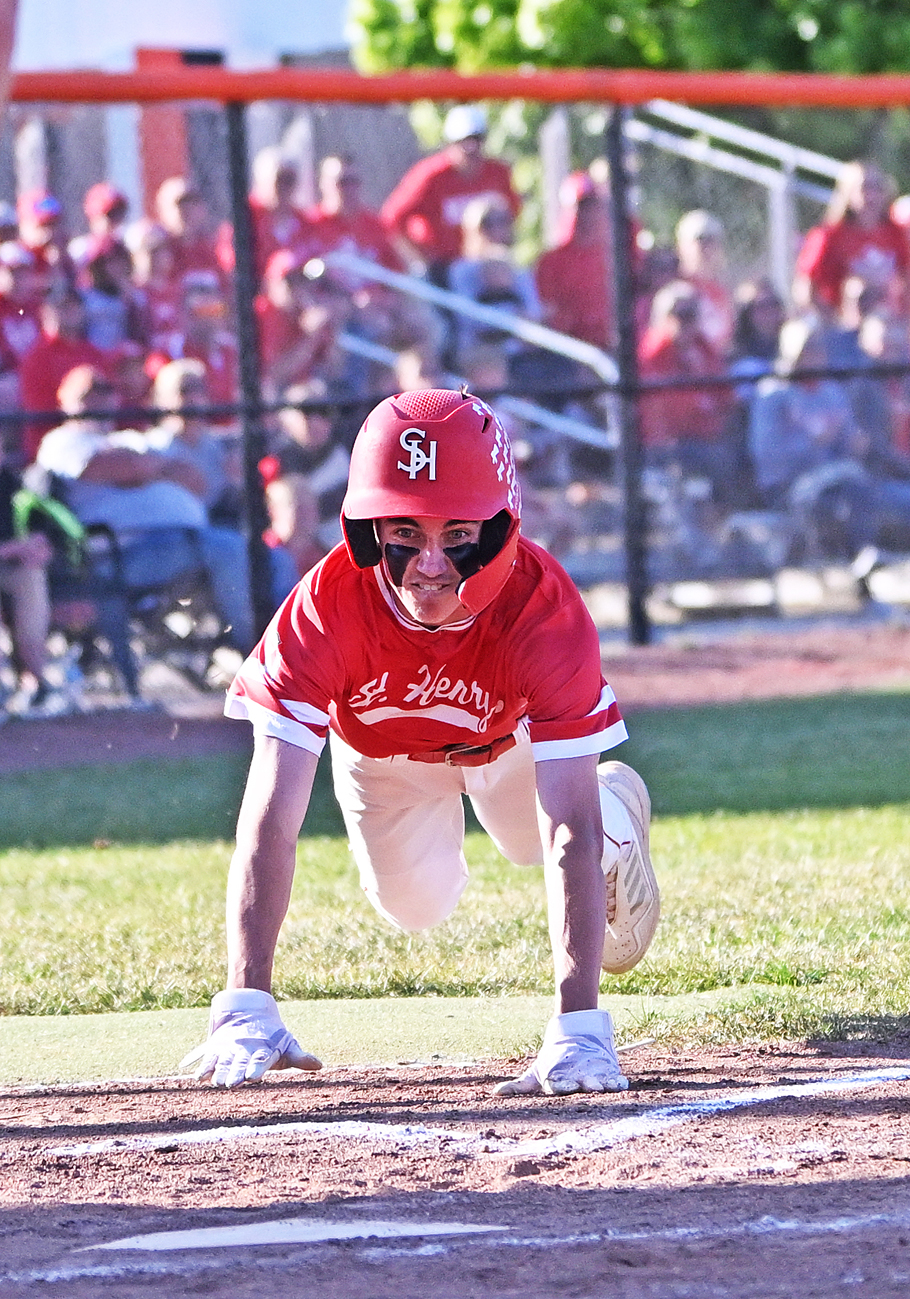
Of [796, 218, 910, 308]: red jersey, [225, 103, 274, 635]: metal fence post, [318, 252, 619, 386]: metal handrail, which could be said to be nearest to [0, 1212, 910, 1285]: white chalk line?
[225, 103, 274, 635]: metal fence post

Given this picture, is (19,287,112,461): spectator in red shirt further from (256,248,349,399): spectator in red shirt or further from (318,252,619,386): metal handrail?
(318,252,619,386): metal handrail

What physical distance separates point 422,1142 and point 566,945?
21.7 inches

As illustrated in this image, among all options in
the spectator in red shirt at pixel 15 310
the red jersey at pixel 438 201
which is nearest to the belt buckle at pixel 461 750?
the spectator in red shirt at pixel 15 310

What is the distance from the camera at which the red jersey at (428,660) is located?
13.2 ft

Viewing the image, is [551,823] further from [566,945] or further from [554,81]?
[554,81]

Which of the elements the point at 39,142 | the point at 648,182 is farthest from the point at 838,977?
the point at 648,182

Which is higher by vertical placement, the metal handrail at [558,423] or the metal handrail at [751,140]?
the metal handrail at [751,140]

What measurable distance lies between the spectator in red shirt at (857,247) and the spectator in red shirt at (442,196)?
2.11 meters

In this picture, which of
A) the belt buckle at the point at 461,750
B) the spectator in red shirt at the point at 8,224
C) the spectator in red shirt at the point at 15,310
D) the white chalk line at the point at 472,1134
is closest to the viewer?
the white chalk line at the point at 472,1134

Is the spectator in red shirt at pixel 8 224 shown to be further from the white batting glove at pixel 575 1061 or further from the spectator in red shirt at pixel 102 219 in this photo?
the white batting glove at pixel 575 1061

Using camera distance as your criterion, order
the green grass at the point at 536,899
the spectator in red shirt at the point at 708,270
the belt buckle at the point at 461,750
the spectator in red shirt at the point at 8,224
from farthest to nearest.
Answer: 1. the spectator in red shirt at the point at 708,270
2. the spectator in red shirt at the point at 8,224
3. the green grass at the point at 536,899
4. the belt buckle at the point at 461,750

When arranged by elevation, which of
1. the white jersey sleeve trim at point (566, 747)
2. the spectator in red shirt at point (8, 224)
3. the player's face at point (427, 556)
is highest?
the spectator in red shirt at point (8, 224)

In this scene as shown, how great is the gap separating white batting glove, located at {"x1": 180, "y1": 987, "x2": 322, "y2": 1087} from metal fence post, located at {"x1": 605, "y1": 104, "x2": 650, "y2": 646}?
7.22m

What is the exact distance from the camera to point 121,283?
10.3 m
